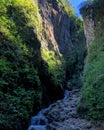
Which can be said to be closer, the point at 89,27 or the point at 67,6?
the point at 89,27

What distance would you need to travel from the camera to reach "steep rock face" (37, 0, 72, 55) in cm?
2007

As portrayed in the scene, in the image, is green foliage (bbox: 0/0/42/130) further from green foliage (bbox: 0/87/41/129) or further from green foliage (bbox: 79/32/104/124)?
green foliage (bbox: 79/32/104/124)

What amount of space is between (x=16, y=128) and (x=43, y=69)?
210 inches

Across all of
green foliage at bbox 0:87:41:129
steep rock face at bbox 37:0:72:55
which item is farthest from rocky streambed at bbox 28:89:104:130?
steep rock face at bbox 37:0:72:55

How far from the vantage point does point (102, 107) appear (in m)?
8.30

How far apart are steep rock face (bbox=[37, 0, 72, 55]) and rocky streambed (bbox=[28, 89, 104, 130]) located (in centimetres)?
883

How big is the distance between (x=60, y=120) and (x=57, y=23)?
14.3 meters

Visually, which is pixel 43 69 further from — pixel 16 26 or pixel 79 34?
pixel 79 34

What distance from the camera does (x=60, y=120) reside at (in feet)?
32.0

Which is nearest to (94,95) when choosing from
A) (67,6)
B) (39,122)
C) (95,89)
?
(95,89)

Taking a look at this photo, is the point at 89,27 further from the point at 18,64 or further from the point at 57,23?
the point at 57,23

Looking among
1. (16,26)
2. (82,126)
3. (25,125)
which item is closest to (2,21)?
(16,26)

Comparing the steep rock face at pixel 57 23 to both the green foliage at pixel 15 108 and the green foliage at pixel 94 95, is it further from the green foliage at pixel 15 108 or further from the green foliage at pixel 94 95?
the green foliage at pixel 15 108

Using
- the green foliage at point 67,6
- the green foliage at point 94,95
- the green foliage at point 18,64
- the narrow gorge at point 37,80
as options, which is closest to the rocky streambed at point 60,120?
the narrow gorge at point 37,80
